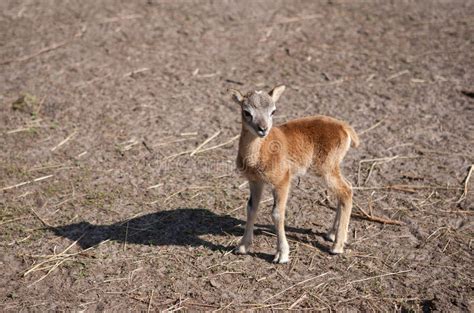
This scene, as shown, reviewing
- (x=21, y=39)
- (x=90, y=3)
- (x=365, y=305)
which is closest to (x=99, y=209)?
(x=365, y=305)

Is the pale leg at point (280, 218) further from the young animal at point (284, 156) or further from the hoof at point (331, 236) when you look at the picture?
the hoof at point (331, 236)

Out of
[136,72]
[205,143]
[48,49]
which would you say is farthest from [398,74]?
[48,49]

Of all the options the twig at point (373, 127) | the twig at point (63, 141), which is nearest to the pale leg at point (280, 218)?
the twig at point (373, 127)

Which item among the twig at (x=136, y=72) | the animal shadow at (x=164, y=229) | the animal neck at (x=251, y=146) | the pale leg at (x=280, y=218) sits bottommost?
the twig at (x=136, y=72)

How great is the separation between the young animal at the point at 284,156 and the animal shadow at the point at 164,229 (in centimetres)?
57

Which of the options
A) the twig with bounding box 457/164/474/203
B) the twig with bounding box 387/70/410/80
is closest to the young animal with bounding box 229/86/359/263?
the twig with bounding box 457/164/474/203

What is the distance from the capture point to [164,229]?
7391 millimetres

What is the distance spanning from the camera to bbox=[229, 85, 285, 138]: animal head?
623cm

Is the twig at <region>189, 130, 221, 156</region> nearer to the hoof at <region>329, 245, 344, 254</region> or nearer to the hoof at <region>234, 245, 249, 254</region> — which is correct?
the hoof at <region>234, 245, 249, 254</region>

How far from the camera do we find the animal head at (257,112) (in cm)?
623

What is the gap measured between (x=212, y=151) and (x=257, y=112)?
112 inches

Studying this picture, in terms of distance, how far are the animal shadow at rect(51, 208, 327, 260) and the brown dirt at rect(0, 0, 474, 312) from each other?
0.08 feet

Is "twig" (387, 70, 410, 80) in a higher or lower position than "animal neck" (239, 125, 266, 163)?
lower

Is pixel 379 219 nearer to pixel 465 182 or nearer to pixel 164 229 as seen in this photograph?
pixel 465 182
